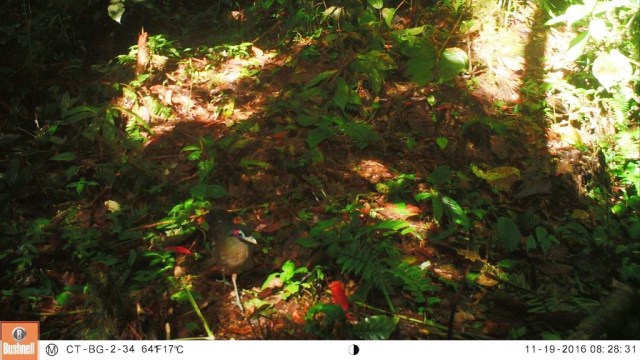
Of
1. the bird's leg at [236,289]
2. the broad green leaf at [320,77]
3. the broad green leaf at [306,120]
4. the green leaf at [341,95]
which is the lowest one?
the bird's leg at [236,289]

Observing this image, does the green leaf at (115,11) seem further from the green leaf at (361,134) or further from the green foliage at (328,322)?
the green foliage at (328,322)

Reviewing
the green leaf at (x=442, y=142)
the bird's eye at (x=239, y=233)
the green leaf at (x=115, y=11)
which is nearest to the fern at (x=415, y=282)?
the bird's eye at (x=239, y=233)

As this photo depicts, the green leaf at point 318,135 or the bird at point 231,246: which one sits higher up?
the green leaf at point 318,135

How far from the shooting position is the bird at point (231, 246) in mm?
2172

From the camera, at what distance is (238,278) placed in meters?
2.18

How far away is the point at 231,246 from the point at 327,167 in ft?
2.70

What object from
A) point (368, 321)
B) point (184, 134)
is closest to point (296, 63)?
point (184, 134)

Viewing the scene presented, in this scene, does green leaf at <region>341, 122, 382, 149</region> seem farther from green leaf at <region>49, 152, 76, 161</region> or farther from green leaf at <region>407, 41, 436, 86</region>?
green leaf at <region>49, 152, 76, 161</region>

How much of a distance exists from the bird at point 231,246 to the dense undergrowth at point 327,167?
0.27 ft

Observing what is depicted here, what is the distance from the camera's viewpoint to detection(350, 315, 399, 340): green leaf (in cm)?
176

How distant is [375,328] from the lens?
70.4 inches

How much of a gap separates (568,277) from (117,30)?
3.97 m

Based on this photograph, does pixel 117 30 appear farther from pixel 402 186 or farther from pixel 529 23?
pixel 529 23

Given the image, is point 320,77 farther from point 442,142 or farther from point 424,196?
point 424,196
